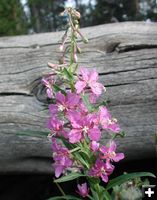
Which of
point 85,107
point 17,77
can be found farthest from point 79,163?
point 17,77

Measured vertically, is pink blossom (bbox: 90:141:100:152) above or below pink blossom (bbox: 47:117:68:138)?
below

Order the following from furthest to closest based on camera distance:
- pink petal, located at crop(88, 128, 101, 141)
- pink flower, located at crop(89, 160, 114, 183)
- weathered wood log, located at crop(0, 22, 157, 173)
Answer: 1. weathered wood log, located at crop(0, 22, 157, 173)
2. pink flower, located at crop(89, 160, 114, 183)
3. pink petal, located at crop(88, 128, 101, 141)

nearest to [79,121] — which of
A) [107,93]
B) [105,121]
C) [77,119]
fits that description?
[77,119]

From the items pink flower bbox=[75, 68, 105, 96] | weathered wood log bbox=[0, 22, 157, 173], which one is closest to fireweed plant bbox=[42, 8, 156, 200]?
pink flower bbox=[75, 68, 105, 96]

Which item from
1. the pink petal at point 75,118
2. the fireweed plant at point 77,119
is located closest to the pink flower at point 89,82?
the fireweed plant at point 77,119

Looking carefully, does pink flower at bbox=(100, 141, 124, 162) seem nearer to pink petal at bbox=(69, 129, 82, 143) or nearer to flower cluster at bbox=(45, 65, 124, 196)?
flower cluster at bbox=(45, 65, 124, 196)
